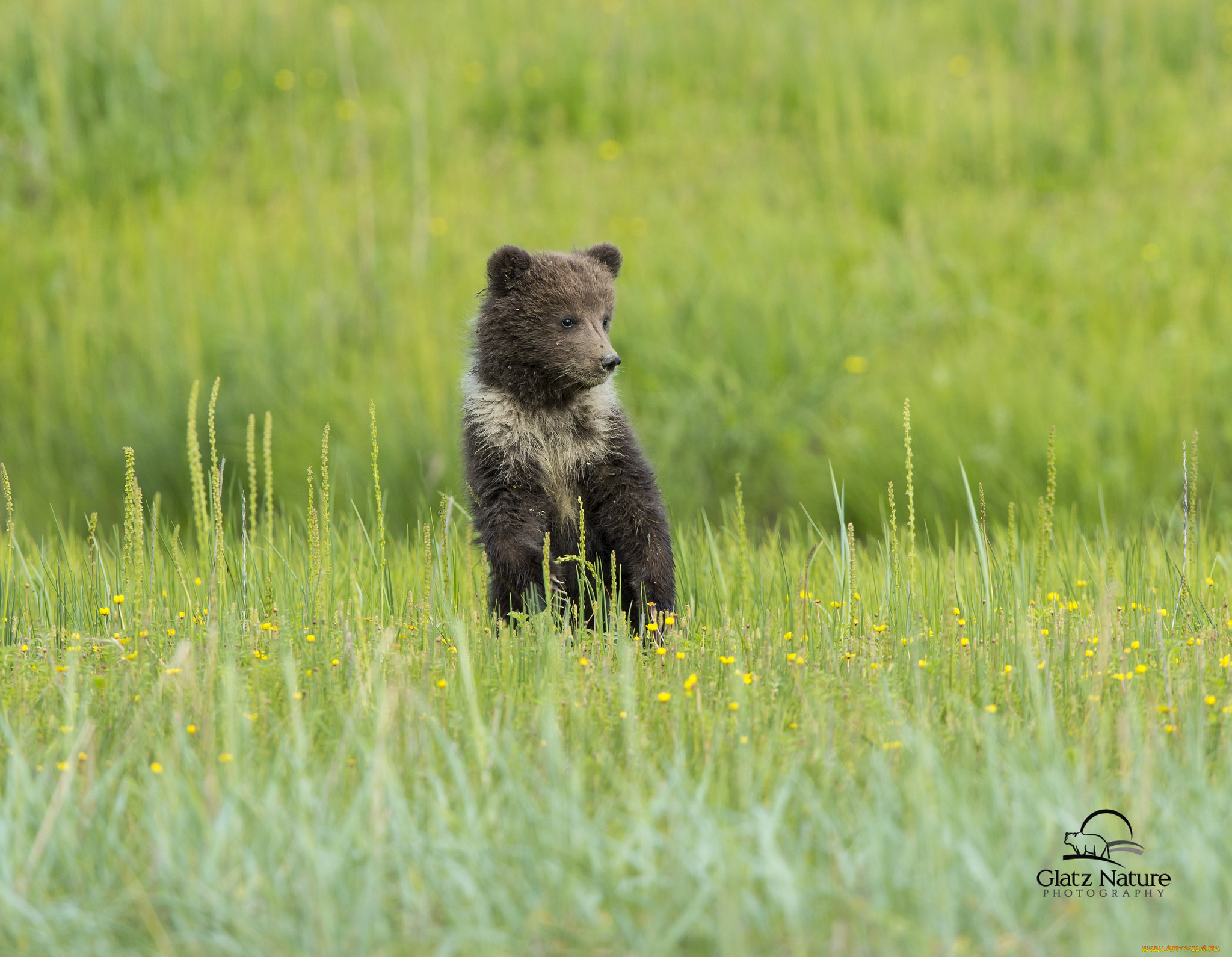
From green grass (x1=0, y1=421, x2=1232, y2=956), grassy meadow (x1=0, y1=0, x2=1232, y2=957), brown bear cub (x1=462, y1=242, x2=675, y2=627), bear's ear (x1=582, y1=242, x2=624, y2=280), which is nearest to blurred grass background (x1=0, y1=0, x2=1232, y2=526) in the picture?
grassy meadow (x1=0, y1=0, x2=1232, y2=957)

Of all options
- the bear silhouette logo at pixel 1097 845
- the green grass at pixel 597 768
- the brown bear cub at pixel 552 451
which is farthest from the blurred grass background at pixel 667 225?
the bear silhouette logo at pixel 1097 845

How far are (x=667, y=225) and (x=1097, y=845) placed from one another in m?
7.00

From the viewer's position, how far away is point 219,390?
321 inches

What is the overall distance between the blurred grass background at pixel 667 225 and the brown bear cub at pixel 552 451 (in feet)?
8.36

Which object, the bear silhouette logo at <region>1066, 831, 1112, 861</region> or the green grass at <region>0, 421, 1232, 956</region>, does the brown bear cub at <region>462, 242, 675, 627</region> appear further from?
the bear silhouette logo at <region>1066, 831, 1112, 861</region>

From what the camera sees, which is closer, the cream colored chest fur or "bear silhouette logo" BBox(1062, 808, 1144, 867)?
"bear silhouette logo" BBox(1062, 808, 1144, 867)

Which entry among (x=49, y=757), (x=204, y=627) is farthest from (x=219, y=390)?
(x=49, y=757)

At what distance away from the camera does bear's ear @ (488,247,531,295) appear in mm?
4848

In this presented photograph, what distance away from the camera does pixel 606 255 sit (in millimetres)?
5164

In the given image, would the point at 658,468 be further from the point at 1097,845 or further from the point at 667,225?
the point at 1097,845

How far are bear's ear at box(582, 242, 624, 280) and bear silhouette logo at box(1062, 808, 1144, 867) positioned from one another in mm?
3019

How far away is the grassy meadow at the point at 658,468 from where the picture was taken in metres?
2.67

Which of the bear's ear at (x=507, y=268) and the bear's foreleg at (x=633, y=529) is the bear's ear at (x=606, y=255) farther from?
the bear's foreleg at (x=633, y=529)

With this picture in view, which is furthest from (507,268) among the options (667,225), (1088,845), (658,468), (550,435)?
(667,225)
